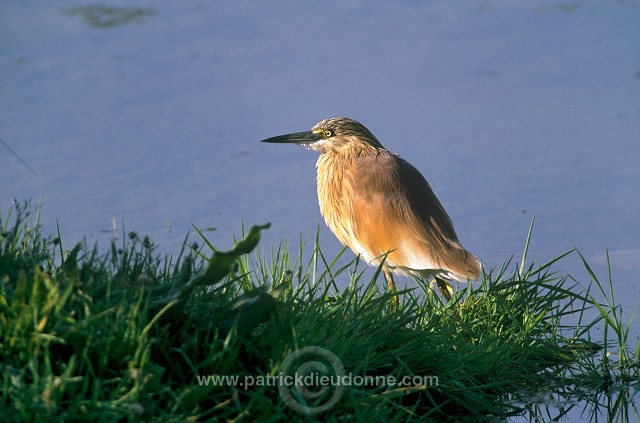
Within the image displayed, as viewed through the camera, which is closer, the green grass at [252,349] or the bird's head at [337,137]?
the green grass at [252,349]

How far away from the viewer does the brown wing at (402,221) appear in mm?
4543

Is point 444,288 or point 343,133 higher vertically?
point 343,133

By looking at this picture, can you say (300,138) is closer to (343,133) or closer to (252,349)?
(343,133)

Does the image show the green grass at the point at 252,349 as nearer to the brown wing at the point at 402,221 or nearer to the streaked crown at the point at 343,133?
the brown wing at the point at 402,221

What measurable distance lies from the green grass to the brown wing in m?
0.61

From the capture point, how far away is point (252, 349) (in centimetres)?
297

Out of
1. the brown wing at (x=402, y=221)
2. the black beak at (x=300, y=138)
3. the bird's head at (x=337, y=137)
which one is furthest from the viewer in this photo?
the black beak at (x=300, y=138)

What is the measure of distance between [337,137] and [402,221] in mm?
891

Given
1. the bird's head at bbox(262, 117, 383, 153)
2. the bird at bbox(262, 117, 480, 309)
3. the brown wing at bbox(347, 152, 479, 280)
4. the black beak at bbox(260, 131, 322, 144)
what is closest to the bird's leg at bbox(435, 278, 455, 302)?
the bird at bbox(262, 117, 480, 309)

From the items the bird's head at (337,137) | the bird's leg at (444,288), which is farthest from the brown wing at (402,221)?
the bird's head at (337,137)

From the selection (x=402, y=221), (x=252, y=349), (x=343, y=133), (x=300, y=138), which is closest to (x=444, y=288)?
(x=402, y=221)

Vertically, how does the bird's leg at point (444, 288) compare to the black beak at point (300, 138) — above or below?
below

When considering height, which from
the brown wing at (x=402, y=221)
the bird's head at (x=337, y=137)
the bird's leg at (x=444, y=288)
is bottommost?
the bird's leg at (x=444, y=288)

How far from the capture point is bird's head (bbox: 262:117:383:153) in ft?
17.7
